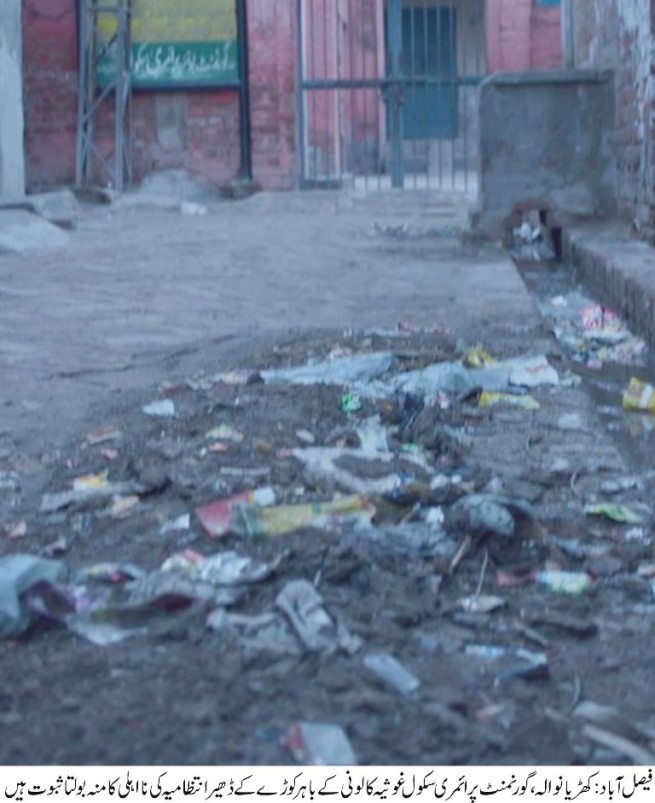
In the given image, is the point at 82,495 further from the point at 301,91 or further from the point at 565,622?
the point at 301,91

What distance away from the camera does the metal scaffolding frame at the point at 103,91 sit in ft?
59.9

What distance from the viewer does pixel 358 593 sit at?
284 centimetres

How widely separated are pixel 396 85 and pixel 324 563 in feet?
50.5

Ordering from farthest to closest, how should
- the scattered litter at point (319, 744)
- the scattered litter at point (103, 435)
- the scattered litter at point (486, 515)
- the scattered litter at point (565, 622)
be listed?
1. the scattered litter at point (103, 435)
2. the scattered litter at point (486, 515)
3. the scattered litter at point (565, 622)
4. the scattered litter at point (319, 744)

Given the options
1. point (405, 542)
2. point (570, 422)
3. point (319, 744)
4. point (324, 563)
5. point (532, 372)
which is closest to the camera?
point (319, 744)

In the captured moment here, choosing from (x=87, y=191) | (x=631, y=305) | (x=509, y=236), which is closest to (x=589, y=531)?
(x=631, y=305)

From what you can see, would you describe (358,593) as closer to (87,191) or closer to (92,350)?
(92,350)

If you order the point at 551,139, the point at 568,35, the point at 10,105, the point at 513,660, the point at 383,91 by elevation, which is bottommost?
the point at 513,660

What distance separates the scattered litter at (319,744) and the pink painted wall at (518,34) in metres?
18.8

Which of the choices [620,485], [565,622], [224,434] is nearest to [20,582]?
[565,622]

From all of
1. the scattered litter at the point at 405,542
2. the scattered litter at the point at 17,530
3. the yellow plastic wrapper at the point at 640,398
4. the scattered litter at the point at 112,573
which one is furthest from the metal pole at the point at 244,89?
the scattered litter at the point at 112,573

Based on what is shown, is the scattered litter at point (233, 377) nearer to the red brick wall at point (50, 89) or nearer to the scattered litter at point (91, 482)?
the scattered litter at point (91, 482)

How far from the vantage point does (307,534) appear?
10.2ft
